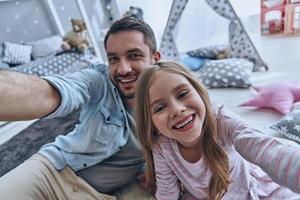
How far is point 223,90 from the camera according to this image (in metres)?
2.17

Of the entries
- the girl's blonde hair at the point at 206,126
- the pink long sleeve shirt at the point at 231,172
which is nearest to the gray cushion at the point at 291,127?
the pink long sleeve shirt at the point at 231,172

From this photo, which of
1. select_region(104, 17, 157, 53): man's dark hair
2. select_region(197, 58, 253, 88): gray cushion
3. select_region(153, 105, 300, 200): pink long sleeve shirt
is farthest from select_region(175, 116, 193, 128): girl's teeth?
select_region(197, 58, 253, 88): gray cushion

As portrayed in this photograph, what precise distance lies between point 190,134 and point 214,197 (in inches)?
9.6

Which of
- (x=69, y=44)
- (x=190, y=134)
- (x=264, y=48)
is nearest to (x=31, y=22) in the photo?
(x=69, y=44)

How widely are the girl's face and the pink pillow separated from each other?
0.97 metres

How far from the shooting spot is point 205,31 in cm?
315

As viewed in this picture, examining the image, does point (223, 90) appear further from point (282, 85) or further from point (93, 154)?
point (93, 154)

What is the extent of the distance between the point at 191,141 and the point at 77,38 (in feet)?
9.22

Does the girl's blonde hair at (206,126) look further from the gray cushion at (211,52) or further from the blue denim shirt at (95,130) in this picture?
the gray cushion at (211,52)

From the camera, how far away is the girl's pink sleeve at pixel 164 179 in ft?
3.00

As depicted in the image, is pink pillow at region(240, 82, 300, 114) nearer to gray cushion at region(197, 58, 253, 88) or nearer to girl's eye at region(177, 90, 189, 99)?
gray cushion at region(197, 58, 253, 88)

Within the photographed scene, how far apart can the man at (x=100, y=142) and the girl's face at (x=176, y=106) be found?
0.25 meters

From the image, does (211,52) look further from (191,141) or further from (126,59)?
(191,141)

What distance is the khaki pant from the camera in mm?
941
